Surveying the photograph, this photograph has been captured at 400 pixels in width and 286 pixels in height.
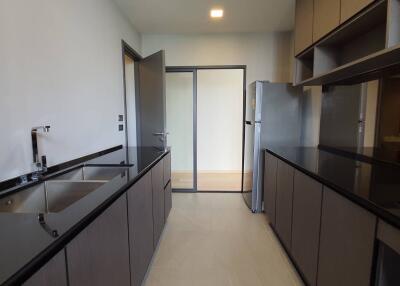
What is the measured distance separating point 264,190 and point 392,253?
2009 mm

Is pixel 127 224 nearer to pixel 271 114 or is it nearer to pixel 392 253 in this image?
pixel 392 253

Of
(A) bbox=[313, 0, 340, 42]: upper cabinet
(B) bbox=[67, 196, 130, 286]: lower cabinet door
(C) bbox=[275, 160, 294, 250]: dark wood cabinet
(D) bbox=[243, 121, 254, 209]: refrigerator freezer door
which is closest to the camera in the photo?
(B) bbox=[67, 196, 130, 286]: lower cabinet door

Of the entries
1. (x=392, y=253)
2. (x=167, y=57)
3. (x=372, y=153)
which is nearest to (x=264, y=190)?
(x=372, y=153)

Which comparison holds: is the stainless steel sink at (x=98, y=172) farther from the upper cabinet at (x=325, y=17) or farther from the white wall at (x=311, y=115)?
the white wall at (x=311, y=115)

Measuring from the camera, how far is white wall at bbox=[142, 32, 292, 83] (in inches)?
141

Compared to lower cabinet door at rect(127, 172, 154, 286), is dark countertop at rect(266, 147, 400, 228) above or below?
above

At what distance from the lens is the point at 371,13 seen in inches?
56.8

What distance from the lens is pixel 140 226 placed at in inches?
63.2

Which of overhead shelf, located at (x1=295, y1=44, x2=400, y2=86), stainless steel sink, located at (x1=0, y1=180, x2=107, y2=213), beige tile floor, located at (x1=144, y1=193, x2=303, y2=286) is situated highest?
overhead shelf, located at (x1=295, y1=44, x2=400, y2=86)

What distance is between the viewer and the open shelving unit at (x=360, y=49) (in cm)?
124

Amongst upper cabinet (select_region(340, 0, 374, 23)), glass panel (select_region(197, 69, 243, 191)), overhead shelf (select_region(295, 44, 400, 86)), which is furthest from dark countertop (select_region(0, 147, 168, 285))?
glass panel (select_region(197, 69, 243, 191))

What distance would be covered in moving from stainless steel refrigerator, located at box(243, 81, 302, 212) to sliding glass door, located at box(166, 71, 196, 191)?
1.34 meters

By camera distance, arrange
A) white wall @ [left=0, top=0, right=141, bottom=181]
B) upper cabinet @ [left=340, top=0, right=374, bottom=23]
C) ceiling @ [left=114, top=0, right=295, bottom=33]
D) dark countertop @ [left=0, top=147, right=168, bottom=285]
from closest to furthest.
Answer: dark countertop @ [left=0, top=147, right=168, bottom=285] → white wall @ [left=0, top=0, right=141, bottom=181] → upper cabinet @ [left=340, top=0, right=374, bottom=23] → ceiling @ [left=114, top=0, right=295, bottom=33]

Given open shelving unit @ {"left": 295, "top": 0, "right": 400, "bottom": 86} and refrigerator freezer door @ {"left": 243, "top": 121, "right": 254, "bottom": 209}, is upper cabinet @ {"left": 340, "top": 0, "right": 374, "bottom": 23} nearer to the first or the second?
open shelving unit @ {"left": 295, "top": 0, "right": 400, "bottom": 86}
